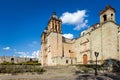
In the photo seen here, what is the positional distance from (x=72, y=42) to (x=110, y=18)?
47.3 ft

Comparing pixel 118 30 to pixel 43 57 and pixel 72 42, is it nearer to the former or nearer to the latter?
pixel 72 42

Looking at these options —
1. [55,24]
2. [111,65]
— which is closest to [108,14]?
[111,65]

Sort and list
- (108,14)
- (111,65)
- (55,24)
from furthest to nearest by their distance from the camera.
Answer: (55,24), (108,14), (111,65)

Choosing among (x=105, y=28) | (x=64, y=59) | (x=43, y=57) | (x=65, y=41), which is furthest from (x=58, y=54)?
(x=105, y=28)

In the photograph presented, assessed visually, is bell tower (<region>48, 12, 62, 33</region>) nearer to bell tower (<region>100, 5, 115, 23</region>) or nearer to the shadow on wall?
bell tower (<region>100, 5, 115, 23</region>)

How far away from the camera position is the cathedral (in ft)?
93.7

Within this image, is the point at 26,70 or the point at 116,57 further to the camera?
the point at 116,57

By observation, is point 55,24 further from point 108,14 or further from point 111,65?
point 111,65

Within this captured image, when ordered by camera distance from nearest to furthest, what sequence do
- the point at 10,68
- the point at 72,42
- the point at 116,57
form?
the point at 10,68
the point at 116,57
the point at 72,42

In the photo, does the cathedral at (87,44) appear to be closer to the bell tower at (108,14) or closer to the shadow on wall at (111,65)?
the bell tower at (108,14)

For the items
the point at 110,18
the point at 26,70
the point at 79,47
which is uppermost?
the point at 110,18

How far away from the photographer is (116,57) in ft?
92.9

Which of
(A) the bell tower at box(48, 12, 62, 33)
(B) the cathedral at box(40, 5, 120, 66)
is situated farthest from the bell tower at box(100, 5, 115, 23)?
(A) the bell tower at box(48, 12, 62, 33)

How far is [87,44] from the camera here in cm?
3428
